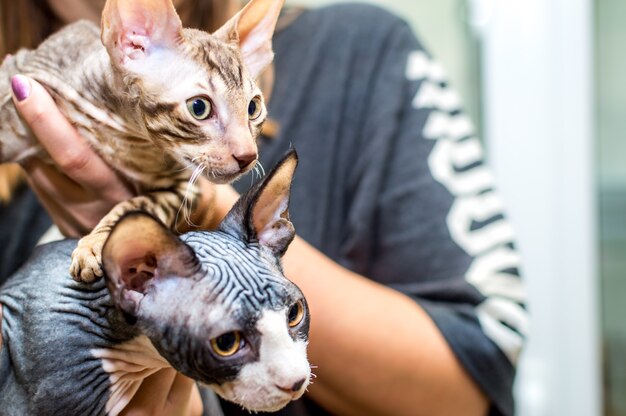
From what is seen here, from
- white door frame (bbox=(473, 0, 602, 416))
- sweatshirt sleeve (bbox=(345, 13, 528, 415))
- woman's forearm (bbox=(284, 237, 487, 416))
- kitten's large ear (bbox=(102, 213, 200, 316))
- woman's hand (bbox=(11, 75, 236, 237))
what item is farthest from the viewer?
white door frame (bbox=(473, 0, 602, 416))

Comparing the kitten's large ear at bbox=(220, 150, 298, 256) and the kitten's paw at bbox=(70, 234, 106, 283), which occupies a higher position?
the kitten's large ear at bbox=(220, 150, 298, 256)

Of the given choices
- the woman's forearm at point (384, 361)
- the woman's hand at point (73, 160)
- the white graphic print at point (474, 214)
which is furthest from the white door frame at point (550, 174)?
the woman's hand at point (73, 160)

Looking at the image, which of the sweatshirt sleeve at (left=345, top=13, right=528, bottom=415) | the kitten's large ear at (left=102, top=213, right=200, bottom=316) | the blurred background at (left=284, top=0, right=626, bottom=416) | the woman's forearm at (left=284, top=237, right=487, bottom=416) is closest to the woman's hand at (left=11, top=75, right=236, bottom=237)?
the kitten's large ear at (left=102, top=213, right=200, bottom=316)

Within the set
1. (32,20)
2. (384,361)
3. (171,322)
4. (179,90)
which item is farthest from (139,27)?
(384,361)

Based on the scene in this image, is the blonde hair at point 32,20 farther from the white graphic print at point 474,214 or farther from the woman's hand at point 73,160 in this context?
the white graphic print at point 474,214

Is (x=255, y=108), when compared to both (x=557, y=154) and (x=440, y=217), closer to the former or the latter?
(x=440, y=217)

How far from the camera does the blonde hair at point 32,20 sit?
490 mm

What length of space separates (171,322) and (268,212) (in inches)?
2.6

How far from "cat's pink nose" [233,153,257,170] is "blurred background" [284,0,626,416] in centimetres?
170

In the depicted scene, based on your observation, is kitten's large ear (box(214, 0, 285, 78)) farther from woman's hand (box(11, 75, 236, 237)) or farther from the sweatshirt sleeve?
the sweatshirt sleeve

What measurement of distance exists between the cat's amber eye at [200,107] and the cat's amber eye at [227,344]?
115 millimetres

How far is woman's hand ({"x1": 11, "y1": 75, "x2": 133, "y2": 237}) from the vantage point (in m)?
0.44

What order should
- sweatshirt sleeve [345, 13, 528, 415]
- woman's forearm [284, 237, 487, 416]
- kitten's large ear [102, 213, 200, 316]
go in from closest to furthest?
kitten's large ear [102, 213, 200, 316] < woman's forearm [284, 237, 487, 416] < sweatshirt sleeve [345, 13, 528, 415]

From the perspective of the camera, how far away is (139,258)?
0.30 m
